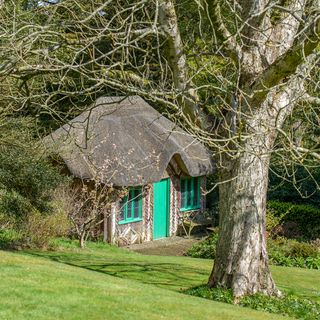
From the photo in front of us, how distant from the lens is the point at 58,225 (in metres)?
18.8

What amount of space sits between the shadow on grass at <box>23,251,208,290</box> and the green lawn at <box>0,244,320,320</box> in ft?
0.06

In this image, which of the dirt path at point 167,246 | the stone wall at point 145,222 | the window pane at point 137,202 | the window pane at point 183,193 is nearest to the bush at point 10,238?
the stone wall at point 145,222

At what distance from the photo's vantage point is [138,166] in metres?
22.3

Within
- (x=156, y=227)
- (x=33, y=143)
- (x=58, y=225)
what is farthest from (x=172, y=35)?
(x=156, y=227)

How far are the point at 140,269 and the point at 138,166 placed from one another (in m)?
7.80

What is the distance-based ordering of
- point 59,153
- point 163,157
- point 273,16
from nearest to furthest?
point 273,16 < point 59,153 < point 163,157

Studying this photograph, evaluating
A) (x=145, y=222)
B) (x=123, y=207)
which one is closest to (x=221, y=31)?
(x=123, y=207)

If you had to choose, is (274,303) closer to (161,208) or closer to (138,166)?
(138,166)

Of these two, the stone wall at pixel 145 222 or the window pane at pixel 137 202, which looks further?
the window pane at pixel 137 202

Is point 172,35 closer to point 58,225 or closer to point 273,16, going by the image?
point 273,16

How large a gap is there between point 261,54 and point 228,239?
3183 mm

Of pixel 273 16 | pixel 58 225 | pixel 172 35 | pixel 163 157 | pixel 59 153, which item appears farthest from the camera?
pixel 163 157

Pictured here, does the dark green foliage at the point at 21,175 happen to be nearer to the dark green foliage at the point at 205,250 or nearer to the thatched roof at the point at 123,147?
the thatched roof at the point at 123,147

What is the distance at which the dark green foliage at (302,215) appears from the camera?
2361 cm
